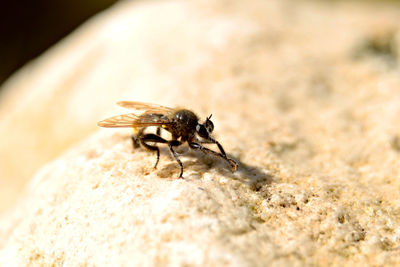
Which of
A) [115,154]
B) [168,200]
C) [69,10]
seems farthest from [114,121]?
[69,10]

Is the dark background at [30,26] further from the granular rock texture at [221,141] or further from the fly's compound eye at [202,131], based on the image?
the fly's compound eye at [202,131]

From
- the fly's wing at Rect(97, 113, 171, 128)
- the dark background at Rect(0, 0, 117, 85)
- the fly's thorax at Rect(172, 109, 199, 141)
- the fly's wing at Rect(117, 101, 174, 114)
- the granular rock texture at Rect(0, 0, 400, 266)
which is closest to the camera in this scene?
the granular rock texture at Rect(0, 0, 400, 266)

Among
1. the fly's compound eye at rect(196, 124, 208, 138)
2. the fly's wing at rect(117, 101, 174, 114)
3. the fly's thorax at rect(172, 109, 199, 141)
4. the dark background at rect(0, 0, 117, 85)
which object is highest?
the dark background at rect(0, 0, 117, 85)

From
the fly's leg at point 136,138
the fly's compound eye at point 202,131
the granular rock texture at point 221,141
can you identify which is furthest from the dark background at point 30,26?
the fly's compound eye at point 202,131

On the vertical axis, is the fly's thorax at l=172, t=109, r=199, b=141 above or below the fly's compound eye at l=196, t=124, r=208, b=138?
above

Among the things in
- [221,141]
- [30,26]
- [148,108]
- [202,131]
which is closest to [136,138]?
[148,108]

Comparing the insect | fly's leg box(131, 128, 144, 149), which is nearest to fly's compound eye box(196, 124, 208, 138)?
the insect

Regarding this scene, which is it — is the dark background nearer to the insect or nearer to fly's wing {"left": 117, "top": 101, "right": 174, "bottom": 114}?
fly's wing {"left": 117, "top": 101, "right": 174, "bottom": 114}
